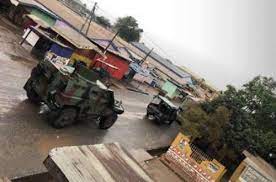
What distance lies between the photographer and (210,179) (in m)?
16.0

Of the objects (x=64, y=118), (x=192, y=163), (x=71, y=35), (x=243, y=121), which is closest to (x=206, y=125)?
(x=192, y=163)

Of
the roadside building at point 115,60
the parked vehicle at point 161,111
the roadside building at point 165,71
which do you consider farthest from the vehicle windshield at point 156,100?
the roadside building at point 165,71

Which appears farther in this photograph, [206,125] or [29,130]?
[206,125]

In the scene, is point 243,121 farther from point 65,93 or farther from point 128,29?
point 128,29

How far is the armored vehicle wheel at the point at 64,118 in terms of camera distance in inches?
511

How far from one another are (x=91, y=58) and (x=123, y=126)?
10.5 metres

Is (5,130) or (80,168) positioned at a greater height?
(80,168)

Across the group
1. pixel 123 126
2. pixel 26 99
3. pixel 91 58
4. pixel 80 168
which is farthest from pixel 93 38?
pixel 80 168

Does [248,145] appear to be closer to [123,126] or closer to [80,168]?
[123,126]

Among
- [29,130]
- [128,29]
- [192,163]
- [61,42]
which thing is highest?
[128,29]

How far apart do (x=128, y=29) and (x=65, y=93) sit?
2105 inches

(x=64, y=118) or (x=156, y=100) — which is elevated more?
(x=156, y=100)

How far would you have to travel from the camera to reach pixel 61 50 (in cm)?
2294

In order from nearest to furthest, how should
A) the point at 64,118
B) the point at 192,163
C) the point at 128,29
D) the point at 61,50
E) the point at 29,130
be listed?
the point at 29,130 → the point at 64,118 → the point at 192,163 → the point at 61,50 → the point at 128,29
